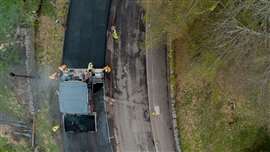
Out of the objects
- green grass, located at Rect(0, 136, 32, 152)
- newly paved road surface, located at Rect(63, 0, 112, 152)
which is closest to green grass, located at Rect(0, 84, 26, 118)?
green grass, located at Rect(0, 136, 32, 152)

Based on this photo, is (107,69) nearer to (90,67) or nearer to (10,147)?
(90,67)

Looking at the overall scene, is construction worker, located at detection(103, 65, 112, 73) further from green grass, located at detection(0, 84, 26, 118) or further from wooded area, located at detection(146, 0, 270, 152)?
green grass, located at detection(0, 84, 26, 118)

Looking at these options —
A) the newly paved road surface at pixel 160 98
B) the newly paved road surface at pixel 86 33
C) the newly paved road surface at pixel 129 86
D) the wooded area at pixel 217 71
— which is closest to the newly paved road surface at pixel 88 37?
Result: the newly paved road surface at pixel 86 33

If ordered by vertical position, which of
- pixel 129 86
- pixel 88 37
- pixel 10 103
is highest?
pixel 88 37

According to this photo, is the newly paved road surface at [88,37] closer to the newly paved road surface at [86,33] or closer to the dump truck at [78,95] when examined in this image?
the newly paved road surface at [86,33]

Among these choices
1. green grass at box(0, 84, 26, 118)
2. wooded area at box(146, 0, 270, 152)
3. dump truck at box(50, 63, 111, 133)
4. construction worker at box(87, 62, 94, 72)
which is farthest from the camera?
green grass at box(0, 84, 26, 118)

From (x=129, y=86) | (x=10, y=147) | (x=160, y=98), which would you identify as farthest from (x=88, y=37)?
(x=10, y=147)
